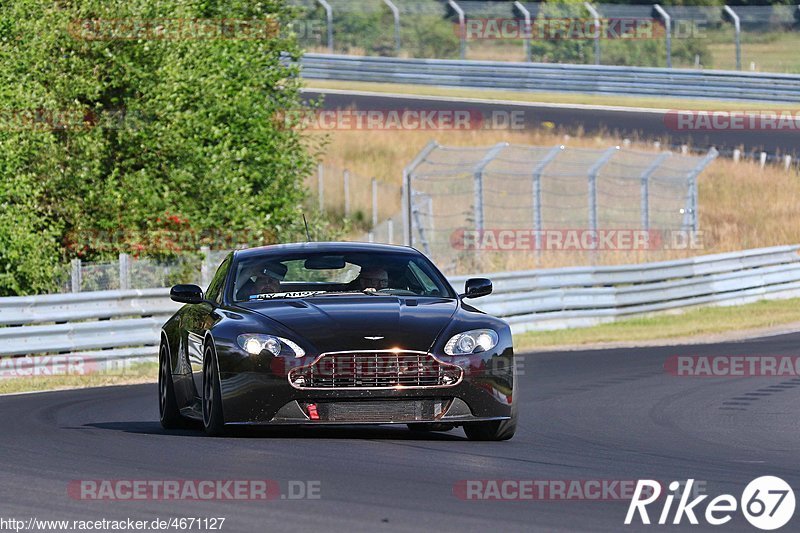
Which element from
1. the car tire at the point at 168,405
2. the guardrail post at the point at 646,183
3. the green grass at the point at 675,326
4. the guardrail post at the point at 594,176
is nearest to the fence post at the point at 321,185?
the guardrail post at the point at 646,183

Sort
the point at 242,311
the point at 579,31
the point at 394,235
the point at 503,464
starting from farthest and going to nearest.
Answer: the point at 579,31 < the point at 394,235 < the point at 242,311 < the point at 503,464

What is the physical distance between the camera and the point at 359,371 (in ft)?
32.8

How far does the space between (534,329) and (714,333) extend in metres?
2.67

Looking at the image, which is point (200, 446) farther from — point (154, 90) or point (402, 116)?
point (402, 116)

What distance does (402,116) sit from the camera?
140 feet

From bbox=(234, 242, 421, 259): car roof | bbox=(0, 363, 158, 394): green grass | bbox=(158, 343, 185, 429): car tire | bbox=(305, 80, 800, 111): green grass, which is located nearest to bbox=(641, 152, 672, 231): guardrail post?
bbox=(0, 363, 158, 394): green grass

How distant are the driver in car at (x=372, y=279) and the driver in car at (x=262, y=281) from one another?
55cm

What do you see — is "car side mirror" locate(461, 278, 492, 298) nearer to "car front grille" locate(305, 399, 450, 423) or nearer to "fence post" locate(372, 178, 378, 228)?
"car front grille" locate(305, 399, 450, 423)

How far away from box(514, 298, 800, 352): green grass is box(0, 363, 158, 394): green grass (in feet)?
18.6

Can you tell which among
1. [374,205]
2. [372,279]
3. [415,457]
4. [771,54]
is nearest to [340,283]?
[372,279]

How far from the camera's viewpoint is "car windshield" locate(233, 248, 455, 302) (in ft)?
37.3

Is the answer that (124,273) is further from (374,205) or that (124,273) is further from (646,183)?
(374,205)

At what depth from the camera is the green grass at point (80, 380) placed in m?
17.2

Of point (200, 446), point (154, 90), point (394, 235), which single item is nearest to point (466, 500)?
point (200, 446)
